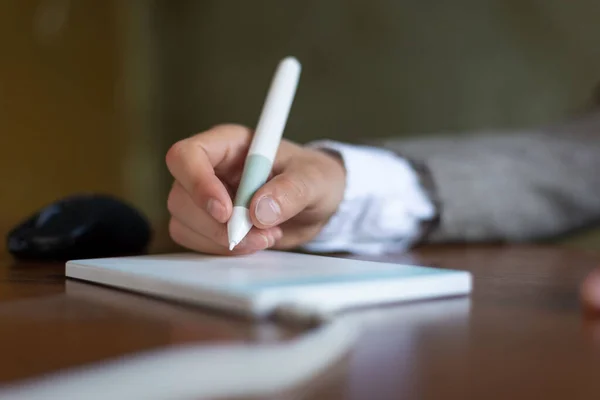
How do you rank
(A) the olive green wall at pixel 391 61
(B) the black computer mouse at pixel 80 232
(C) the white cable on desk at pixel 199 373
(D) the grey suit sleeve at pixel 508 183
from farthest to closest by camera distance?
1. (A) the olive green wall at pixel 391 61
2. (D) the grey suit sleeve at pixel 508 183
3. (B) the black computer mouse at pixel 80 232
4. (C) the white cable on desk at pixel 199 373

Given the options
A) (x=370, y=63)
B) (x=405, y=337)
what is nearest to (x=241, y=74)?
(x=370, y=63)

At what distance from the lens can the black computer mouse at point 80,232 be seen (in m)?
0.49

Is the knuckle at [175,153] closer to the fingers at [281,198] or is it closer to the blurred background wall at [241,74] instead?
the fingers at [281,198]

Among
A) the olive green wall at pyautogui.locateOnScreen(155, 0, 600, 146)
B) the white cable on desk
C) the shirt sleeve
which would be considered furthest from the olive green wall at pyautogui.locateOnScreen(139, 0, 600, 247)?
the white cable on desk

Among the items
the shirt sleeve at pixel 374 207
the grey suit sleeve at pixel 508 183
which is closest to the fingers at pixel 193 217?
the shirt sleeve at pixel 374 207

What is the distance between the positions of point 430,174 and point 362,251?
0.50 feet

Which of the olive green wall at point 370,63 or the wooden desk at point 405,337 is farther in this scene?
the olive green wall at point 370,63

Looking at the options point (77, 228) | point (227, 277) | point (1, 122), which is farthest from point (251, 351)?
point (1, 122)

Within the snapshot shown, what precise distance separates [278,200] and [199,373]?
0.21 metres

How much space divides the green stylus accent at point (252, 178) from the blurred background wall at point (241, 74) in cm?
43

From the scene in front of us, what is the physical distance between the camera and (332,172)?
21.7 inches

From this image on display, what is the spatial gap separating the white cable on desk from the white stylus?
162 millimetres

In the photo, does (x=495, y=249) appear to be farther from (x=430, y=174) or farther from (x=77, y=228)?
(x=77, y=228)

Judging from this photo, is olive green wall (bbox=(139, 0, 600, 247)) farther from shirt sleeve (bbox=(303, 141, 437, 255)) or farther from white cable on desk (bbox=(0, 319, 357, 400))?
white cable on desk (bbox=(0, 319, 357, 400))
